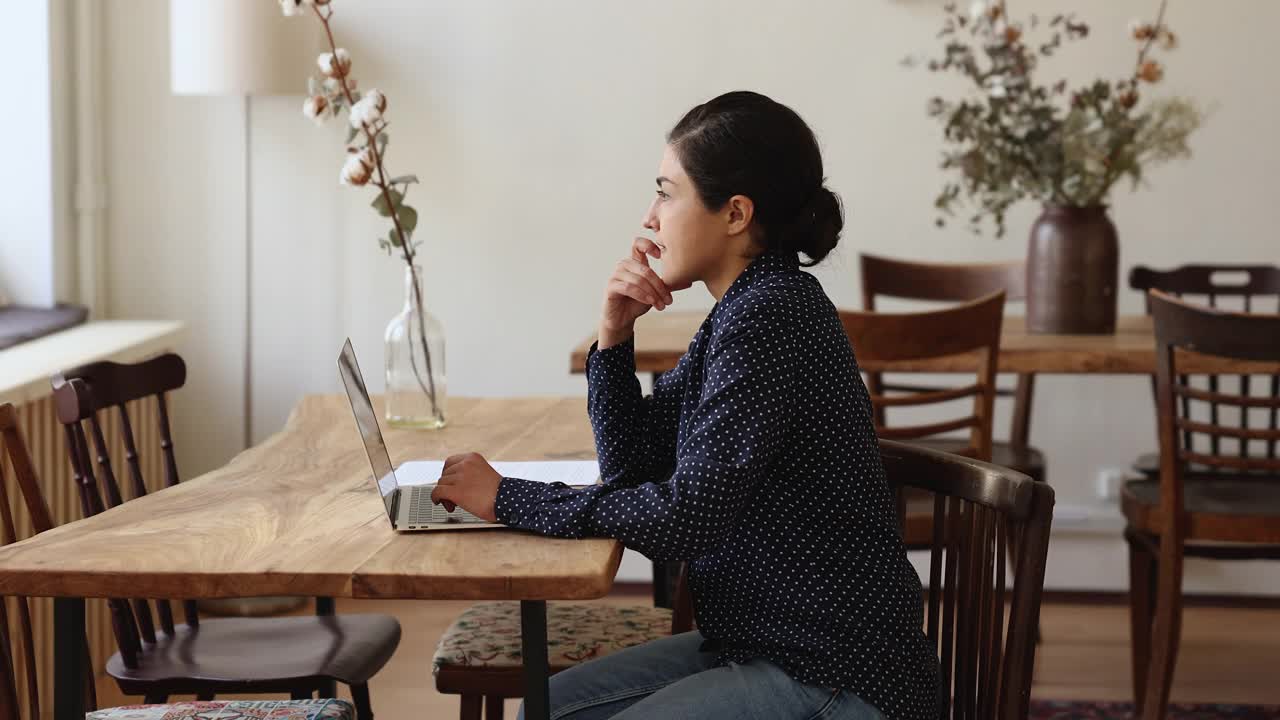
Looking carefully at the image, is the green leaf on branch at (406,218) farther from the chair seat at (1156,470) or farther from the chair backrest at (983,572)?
the chair seat at (1156,470)

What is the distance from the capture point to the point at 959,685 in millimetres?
1552

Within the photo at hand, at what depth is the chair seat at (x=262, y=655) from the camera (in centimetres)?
190

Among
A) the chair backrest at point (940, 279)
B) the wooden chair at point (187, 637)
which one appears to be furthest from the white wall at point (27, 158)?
the chair backrest at point (940, 279)

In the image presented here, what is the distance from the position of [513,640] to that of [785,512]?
0.63m

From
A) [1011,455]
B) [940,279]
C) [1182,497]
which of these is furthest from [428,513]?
[940,279]

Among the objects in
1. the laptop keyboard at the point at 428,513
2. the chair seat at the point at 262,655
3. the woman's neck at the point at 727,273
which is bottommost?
the chair seat at the point at 262,655

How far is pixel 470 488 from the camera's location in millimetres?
1512

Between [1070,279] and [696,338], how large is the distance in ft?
5.13

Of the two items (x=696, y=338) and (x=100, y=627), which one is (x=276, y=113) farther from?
(x=696, y=338)

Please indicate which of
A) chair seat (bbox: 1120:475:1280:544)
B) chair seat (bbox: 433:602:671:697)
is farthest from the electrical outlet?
chair seat (bbox: 433:602:671:697)

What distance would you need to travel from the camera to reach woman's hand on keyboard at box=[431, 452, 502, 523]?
151 centimetres

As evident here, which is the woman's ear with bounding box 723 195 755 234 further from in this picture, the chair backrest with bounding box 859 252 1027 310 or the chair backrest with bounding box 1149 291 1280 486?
the chair backrest with bounding box 859 252 1027 310

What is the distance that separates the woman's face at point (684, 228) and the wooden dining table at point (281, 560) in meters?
0.35

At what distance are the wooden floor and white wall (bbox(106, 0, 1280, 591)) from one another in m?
0.17
